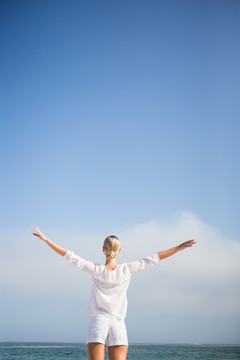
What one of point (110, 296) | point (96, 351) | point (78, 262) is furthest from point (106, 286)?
point (96, 351)

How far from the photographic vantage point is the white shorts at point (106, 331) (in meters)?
2.09

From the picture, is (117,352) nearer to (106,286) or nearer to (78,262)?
(106,286)

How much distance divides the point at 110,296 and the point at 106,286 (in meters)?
0.06

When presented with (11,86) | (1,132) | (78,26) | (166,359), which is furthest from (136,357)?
(78,26)

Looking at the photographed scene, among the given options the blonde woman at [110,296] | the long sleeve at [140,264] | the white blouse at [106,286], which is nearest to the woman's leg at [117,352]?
the blonde woman at [110,296]

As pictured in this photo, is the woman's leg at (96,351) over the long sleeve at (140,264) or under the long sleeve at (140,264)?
under

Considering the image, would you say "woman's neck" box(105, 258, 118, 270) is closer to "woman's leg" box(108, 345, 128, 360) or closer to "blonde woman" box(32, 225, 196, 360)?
"blonde woman" box(32, 225, 196, 360)

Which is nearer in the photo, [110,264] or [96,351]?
[96,351]

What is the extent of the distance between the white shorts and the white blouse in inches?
1.4

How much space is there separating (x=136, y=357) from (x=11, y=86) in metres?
16.2

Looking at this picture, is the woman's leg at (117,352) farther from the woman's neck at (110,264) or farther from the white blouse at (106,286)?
the woman's neck at (110,264)

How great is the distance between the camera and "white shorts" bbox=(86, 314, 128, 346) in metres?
2.09

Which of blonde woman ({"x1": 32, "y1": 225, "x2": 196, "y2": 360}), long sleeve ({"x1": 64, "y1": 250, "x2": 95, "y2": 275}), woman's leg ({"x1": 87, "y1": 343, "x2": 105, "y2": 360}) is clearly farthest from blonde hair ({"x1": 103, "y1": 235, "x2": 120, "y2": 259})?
woman's leg ({"x1": 87, "y1": 343, "x2": 105, "y2": 360})

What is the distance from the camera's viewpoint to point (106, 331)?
212 cm
